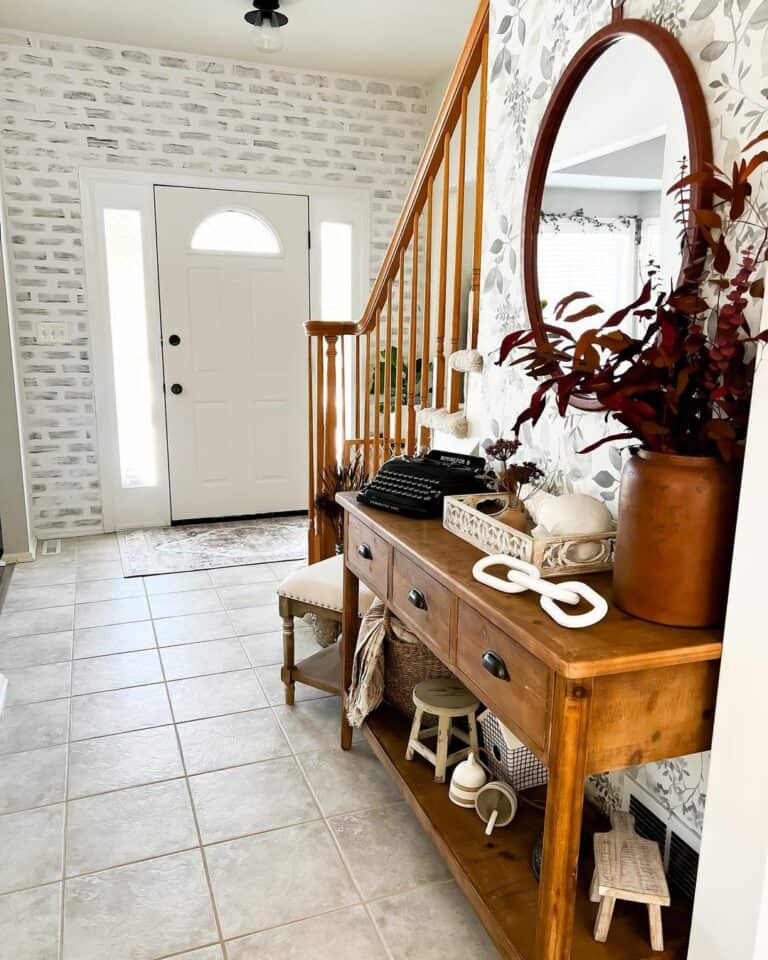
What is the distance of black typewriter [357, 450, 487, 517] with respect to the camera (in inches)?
74.8

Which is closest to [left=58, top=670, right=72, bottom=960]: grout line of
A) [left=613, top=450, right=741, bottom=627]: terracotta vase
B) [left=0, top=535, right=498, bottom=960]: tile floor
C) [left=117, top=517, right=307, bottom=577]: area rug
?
[left=0, top=535, right=498, bottom=960]: tile floor

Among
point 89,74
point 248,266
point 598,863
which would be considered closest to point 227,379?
point 248,266

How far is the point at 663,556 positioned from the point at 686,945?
0.82 m

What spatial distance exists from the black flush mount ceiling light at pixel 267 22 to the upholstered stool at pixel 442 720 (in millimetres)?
3444

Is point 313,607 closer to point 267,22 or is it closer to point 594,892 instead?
point 594,892

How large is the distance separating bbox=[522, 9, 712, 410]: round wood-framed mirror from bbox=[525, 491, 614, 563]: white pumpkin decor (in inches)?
8.9

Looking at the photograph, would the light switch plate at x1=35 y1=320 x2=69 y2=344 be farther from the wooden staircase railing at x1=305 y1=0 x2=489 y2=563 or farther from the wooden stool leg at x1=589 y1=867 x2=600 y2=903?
the wooden stool leg at x1=589 y1=867 x2=600 y2=903

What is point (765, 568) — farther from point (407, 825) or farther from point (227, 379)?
point (227, 379)

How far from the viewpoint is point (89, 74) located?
4328mm

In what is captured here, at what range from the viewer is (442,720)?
2.00 m

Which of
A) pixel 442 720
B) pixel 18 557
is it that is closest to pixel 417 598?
pixel 442 720

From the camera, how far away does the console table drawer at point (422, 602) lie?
1.56 m

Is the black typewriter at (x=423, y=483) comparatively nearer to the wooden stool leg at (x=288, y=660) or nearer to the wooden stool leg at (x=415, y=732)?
the wooden stool leg at (x=415, y=732)

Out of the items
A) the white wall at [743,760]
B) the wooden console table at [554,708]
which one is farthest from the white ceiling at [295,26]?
the white wall at [743,760]
